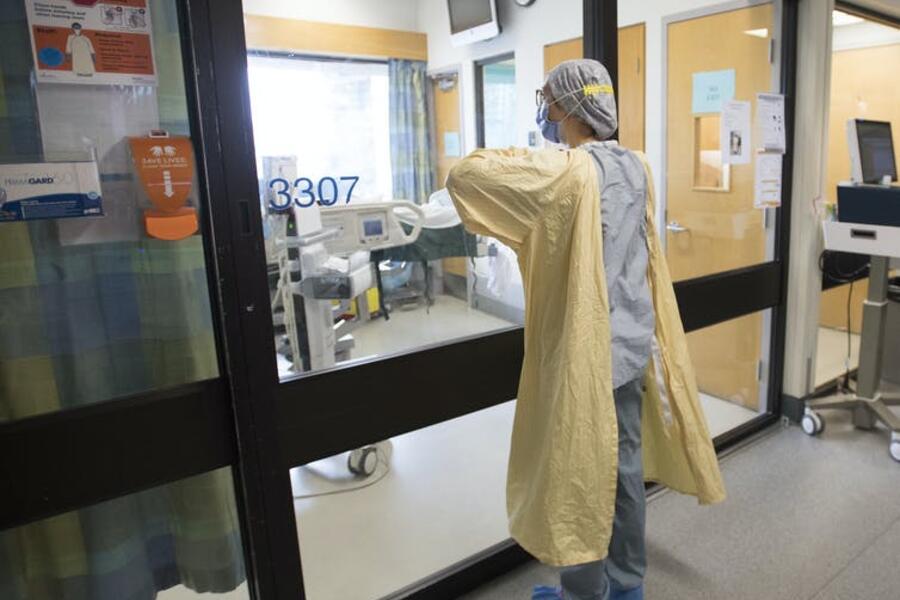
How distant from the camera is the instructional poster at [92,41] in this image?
1.16 m

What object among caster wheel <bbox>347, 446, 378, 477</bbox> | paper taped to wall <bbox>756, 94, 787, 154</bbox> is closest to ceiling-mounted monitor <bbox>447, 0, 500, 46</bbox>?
paper taped to wall <bbox>756, 94, 787, 154</bbox>

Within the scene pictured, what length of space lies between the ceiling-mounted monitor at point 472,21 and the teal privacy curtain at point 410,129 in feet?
1.04

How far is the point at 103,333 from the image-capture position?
1318mm

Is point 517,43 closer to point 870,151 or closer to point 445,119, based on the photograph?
point 445,119

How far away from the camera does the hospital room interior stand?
1.25 m

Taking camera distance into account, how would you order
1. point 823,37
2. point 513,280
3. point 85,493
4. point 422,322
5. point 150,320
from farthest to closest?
1. point 823,37
2. point 513,280
3. point 422,322
4. point 150,320
5. point 85,493

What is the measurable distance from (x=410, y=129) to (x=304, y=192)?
94cm

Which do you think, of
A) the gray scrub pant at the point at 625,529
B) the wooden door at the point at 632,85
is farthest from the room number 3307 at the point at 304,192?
the wooden door at the point at 632,85

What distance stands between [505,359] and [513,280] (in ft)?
1.42

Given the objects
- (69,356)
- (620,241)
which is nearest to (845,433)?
(620,241)

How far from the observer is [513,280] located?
224 centimetres

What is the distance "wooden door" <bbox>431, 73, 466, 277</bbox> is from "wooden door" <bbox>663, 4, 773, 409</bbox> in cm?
112

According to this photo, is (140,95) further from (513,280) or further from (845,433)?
(845,433)

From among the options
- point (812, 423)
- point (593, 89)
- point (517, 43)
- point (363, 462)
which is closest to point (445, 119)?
point (517, 43)
